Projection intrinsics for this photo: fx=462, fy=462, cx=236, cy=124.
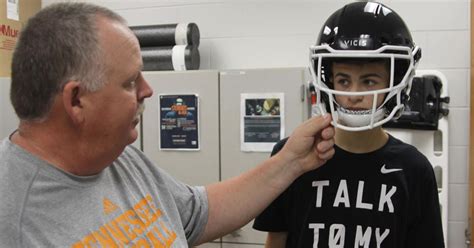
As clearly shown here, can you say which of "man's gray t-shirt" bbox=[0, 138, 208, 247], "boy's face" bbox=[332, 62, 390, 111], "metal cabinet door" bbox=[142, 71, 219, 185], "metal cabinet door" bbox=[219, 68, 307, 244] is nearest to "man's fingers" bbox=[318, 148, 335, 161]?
"boy's face" bbox=[332, 62, 390, 111]

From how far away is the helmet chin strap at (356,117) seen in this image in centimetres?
122

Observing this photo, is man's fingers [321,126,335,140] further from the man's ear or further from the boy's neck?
the man's ear

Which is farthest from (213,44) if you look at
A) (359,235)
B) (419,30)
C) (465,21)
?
(359,235)

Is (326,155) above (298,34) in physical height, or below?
below

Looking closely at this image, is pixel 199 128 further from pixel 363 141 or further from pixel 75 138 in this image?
pixel 75 138

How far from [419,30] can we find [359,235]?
6.07 ft

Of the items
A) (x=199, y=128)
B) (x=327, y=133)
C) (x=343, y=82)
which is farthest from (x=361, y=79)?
(x=199, y=128)

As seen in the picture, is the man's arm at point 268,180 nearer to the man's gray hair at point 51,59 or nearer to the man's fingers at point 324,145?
the man's fingers at point 324,145

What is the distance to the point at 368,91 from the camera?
1.22 m

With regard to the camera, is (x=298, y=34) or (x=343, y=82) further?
(x=298, y=34)

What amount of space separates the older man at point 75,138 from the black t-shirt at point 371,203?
390mm

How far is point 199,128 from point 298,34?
92cm

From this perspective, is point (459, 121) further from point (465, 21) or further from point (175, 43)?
point (175, 43)

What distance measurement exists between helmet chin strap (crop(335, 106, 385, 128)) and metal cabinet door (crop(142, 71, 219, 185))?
1.40m
